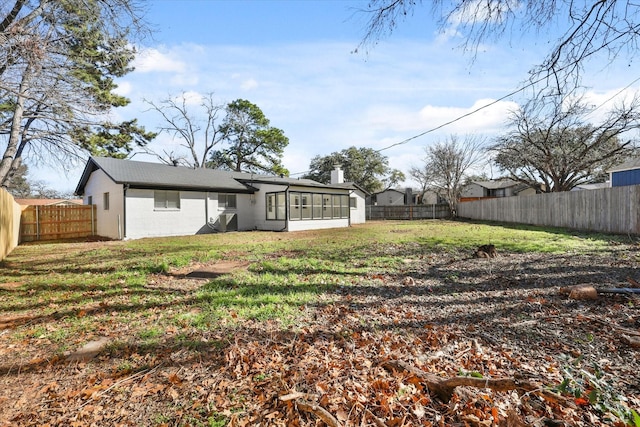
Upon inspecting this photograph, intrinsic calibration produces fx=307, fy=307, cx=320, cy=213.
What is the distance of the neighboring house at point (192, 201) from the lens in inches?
556

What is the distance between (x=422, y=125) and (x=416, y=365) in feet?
46.9

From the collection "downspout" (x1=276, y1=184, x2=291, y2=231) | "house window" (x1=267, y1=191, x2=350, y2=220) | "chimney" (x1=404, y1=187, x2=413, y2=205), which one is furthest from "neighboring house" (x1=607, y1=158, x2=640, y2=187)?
"chimney" (x1=404, y1=187, x2=413, y2=205)

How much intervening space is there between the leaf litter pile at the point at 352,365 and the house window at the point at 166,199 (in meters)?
11.5

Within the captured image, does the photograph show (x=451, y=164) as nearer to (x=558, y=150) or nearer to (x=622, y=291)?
(x=558, y=150)

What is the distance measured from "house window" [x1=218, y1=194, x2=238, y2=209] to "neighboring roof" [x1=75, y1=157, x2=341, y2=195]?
412 mm

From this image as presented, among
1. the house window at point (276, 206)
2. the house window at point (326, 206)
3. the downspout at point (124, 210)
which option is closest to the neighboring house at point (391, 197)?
the house window at point (326, 206)

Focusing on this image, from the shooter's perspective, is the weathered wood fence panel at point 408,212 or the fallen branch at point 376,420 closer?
the fallen branch at point 376,420

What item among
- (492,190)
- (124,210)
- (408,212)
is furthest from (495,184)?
(124,210)

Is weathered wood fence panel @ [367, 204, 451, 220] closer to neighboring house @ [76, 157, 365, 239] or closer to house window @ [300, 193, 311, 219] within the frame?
neighboring house @ [76, 157, 365, 239]

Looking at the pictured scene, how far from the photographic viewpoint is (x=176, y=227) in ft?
50.5

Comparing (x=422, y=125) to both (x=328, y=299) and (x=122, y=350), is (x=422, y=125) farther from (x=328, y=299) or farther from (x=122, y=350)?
(x=122, y=350)

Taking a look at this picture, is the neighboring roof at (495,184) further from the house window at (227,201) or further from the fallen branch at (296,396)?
the fallen branch at (296,396)

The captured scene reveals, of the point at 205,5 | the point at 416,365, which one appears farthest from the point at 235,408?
the point at 205,5

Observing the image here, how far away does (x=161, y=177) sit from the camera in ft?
51.1
